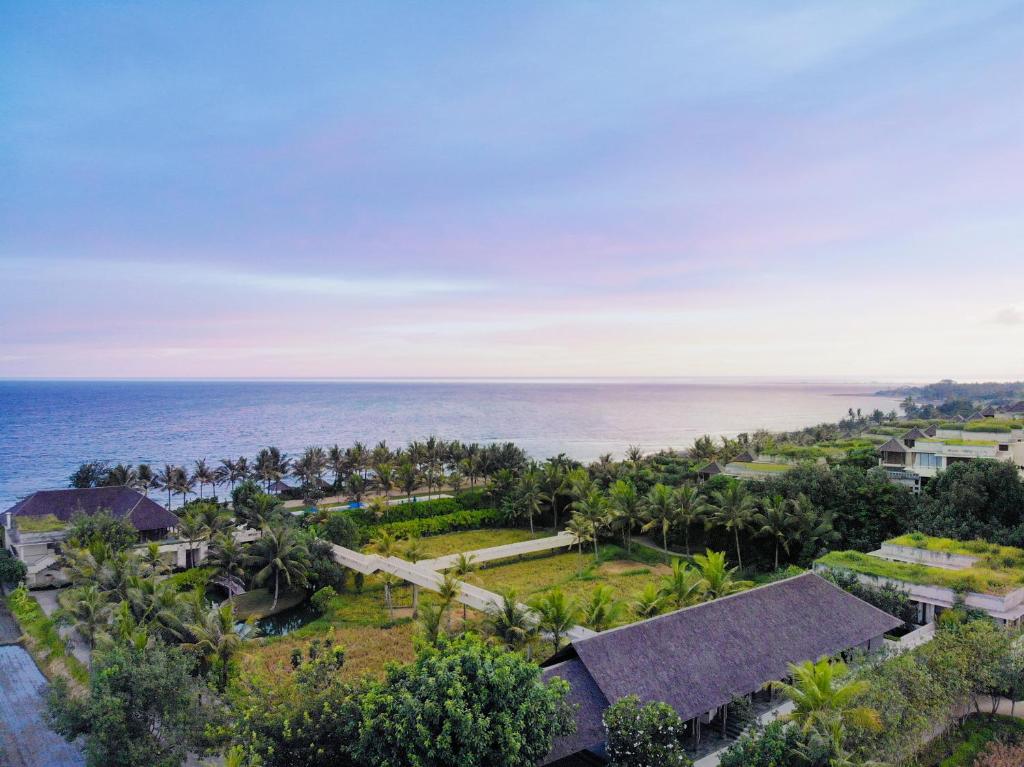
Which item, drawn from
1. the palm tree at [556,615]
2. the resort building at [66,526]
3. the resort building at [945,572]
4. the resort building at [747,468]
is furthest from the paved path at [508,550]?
the resort building at [945,572]

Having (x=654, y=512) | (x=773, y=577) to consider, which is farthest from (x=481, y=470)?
(x=773, y=577)

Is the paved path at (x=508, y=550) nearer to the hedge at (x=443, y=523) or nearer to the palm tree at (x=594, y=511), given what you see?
the palm tree at (x=594, y=511)

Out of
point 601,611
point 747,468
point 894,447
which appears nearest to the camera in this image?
point 601,611

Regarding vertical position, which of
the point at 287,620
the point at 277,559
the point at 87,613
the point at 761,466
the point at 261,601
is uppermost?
the point at 761,466

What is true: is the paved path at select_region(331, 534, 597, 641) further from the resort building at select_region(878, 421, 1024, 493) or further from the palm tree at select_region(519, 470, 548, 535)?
the resort building at select_region(878, 421, 1024, 493)

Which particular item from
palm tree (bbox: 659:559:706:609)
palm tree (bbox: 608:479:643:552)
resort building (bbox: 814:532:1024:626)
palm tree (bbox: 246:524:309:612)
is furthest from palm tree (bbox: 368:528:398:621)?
resort building (bbox: 814:532:1024:626)

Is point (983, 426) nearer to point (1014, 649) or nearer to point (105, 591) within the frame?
point (1014, 649)

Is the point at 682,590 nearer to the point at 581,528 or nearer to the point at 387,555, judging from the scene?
the point at 581,528

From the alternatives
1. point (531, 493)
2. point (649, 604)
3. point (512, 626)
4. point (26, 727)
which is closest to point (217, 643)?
point (26, 727)
